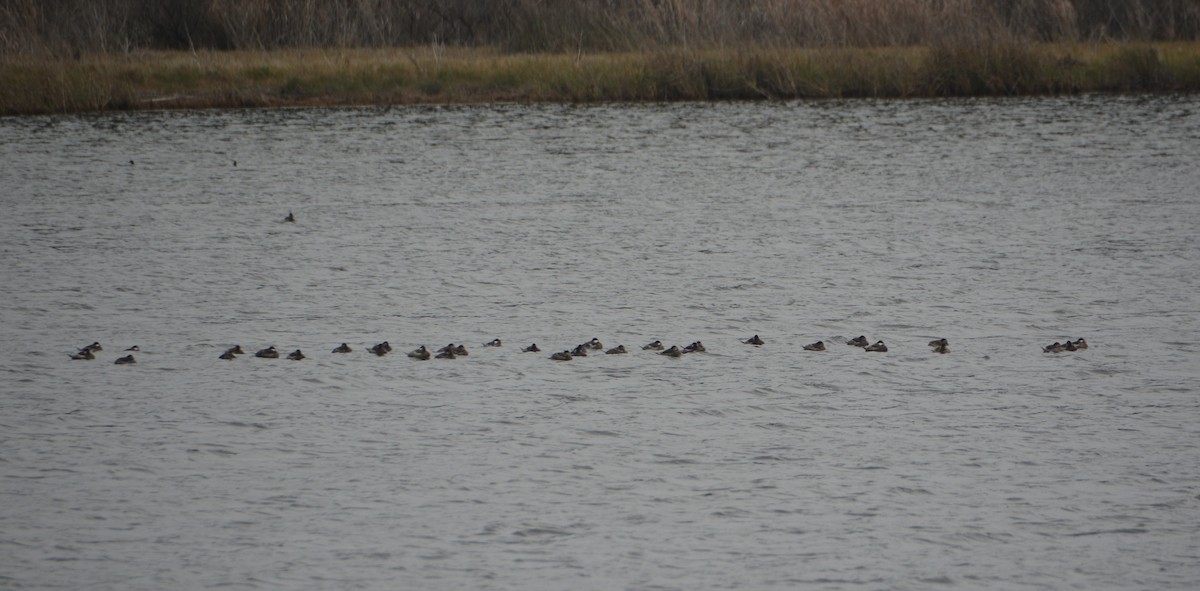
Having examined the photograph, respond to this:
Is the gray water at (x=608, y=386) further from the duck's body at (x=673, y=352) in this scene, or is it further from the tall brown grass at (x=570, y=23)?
the tall brown grass at (x=570, y=23)

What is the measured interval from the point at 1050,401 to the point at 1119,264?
4840 millimetres

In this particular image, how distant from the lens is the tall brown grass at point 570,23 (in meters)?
30.3

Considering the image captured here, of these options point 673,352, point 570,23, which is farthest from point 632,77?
point 673,352

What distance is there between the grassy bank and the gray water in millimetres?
8651

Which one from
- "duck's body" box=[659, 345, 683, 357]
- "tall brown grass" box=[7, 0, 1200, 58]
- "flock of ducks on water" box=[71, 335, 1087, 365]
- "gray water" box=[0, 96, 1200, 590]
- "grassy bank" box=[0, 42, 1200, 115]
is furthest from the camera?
"tall brown grass" box=[7, 0, 1200, 58]

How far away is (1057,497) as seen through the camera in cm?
757

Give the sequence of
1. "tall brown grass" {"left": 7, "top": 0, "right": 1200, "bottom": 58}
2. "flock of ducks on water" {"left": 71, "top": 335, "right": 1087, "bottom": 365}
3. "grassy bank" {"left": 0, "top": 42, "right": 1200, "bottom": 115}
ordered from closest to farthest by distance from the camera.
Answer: "flock of ducks on water" {"left": 71, "top": 335, "right": 1087, "bottom": 365} < "grassy bank" {"left": 0, "top": 42, "right": 1200, "bottom": 115} < "tall brown grass" {"left": 7, "top": 0, "right": 1200, "bottom": 58}

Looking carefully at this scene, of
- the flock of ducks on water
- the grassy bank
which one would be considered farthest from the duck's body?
the grassy bank

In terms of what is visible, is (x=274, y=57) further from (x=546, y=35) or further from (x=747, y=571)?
(x=747, y=571)

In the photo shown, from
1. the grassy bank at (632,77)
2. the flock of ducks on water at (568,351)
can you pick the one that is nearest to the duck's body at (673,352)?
the flock of ducks on water at (568,351)

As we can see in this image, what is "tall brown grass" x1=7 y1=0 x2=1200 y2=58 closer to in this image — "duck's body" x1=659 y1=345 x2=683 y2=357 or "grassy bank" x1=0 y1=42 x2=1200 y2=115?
"grassy bank" x1=0 y1=42 x2=1200 y2=115

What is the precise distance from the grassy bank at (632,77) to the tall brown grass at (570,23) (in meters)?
0.52

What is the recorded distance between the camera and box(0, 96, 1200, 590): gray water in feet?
22.9

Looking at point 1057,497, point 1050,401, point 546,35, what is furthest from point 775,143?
point 1057,497
